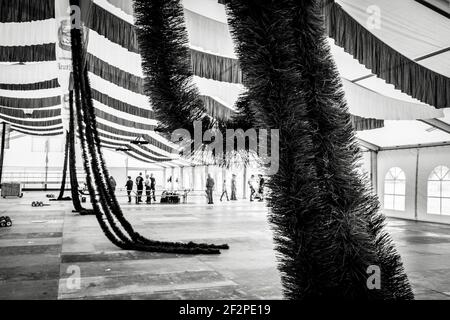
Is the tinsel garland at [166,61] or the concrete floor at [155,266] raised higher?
the tinsel garland at [166,61]

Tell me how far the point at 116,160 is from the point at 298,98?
39.4 meters

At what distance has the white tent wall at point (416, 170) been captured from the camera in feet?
36.2

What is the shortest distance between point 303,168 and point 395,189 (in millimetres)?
13445

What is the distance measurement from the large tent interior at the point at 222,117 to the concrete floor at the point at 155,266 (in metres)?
0.02

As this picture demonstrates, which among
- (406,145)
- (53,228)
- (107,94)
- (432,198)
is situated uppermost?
(107,94)

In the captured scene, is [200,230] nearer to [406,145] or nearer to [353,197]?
[406,145]

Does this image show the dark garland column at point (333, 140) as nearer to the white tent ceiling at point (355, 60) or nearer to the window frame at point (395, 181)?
the white tent ceiling at point (355, 60)

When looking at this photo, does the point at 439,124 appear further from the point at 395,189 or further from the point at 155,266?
the point at 155,266

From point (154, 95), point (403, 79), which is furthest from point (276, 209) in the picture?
point (403, 79)

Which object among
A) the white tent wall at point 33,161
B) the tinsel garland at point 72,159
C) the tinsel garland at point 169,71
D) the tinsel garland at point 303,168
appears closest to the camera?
the tinsel garland at point 303,168

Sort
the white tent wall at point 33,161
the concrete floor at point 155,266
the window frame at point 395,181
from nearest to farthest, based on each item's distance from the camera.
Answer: the concrete floor at point 155,266 < the window frame at point 395,181 < the white tent wall at point 33,161

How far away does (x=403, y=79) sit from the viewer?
5.56 m

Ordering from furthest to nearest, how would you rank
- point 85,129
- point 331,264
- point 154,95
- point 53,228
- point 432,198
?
1. point 432,198
2. point 53,228
3. point 85,129
4. point 154,95
5. point 331,264

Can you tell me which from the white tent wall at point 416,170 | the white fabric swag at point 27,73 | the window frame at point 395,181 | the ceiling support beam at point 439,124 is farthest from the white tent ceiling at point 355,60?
the window frame at point 395,181
